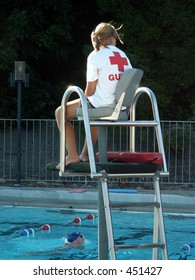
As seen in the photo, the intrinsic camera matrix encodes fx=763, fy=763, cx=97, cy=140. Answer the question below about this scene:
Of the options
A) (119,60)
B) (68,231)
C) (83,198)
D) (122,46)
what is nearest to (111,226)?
(119,60)

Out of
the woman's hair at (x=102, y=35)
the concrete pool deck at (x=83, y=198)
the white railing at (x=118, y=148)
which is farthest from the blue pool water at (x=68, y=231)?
the woman's hair at (x=102, y=35)

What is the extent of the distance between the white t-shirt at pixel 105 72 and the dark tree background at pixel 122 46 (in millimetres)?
12601

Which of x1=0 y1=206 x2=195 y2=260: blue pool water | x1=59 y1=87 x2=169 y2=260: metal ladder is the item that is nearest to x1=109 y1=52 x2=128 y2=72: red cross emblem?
x1=59 y1=87 x2=169 y2=260: metal ladder

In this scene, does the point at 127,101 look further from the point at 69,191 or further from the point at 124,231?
the point at 69,191

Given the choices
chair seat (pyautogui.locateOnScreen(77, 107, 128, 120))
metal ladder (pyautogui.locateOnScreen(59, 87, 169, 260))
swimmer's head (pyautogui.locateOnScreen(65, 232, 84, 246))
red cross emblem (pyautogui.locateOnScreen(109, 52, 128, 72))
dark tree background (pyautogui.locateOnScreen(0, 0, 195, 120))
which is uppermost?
dark tree background (pyautogui.locateOnScreen(0, 0, 195, 120))

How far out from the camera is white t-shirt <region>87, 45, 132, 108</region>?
6348 millimetres

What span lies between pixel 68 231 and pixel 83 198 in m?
2.51

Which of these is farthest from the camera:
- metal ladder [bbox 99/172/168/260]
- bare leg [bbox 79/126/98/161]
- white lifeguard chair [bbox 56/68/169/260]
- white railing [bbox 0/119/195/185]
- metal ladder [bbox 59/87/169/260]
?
white railing [bbox 0/119/195/185]

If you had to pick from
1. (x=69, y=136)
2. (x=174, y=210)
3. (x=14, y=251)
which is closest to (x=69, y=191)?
(x=174, y=210)

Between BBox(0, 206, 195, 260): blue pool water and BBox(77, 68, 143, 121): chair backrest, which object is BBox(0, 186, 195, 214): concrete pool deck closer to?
BBox(0, 206, 195, 260): blue pool water

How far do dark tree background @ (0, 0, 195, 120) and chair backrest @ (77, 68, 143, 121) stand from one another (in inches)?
498

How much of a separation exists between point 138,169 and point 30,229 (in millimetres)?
4653

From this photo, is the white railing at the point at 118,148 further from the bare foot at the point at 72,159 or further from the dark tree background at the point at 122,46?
the bare foot at the point at 72,159
